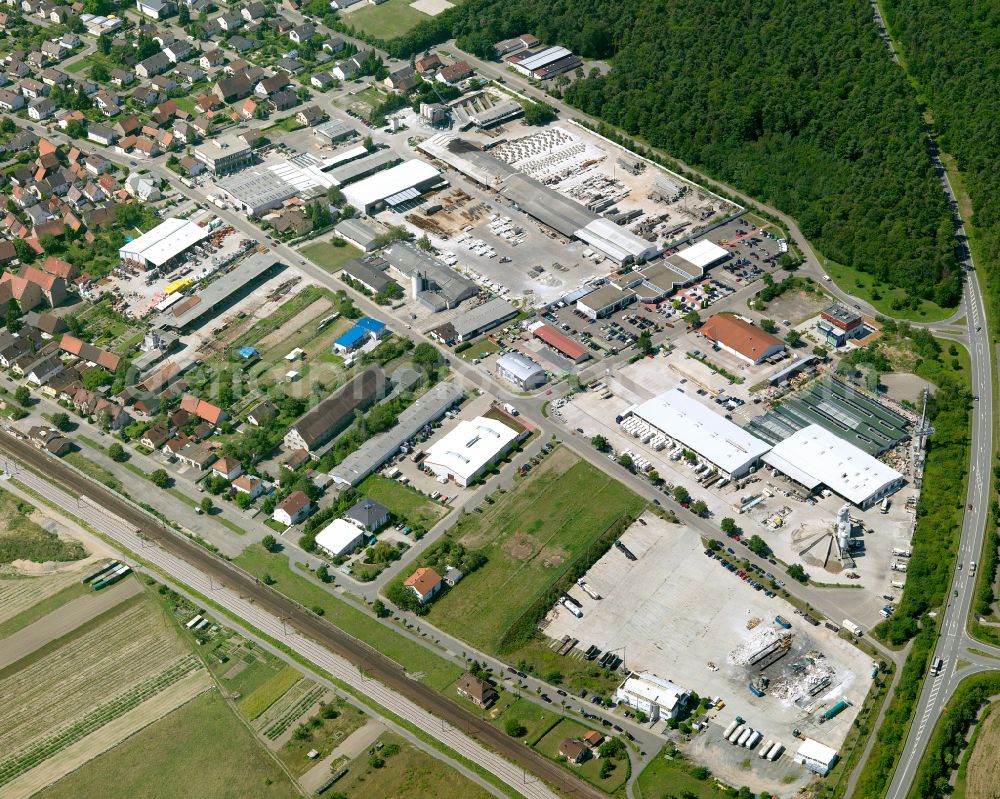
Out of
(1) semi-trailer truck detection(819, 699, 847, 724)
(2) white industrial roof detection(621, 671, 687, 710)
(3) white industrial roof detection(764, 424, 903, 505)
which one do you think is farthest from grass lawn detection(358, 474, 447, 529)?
(1) semi-trailer truck detection(819, 699, 847, 724)

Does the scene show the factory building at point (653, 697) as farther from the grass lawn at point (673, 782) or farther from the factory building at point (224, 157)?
the factory building at point (224, 157)

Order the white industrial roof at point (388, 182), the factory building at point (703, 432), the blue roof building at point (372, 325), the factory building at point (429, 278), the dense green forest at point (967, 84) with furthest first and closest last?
the white industrial roof at point (388, 182), the dense green forest at point (967, 84), the factory building at point (429, 278), the blue roof building at point (372, 325), the factory building at point (703, 432)

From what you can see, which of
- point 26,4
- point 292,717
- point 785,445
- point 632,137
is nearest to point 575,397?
point 785,445

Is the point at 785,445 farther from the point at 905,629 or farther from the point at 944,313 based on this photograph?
the point at 944,313

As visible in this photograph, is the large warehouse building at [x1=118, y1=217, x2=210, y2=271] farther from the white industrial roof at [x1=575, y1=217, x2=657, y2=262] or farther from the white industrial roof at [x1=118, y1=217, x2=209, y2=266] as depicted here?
the white industrial roof at [x1=575, y1=217, x2=657, y2=262]

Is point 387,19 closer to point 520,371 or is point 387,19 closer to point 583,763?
point 520,371

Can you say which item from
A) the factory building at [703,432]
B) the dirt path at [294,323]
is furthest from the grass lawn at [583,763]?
the dirt path at [294,323]
